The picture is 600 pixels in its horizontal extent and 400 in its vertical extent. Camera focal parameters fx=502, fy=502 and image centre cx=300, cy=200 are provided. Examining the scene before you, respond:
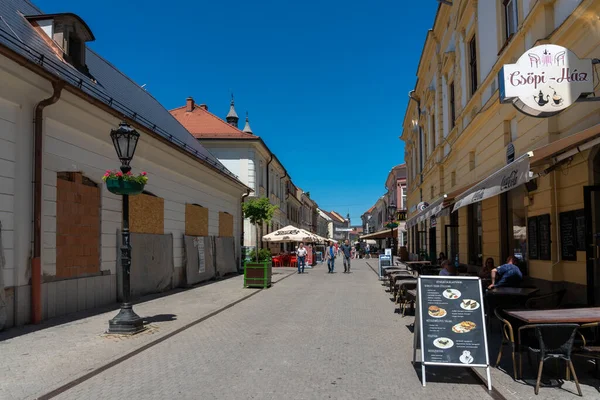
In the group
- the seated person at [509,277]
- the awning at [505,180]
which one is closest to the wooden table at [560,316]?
the awning at [505,180]

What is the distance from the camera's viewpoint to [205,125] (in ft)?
120

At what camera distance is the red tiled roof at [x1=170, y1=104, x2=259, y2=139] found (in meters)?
35.2

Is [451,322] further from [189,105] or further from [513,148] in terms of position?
[189,105]

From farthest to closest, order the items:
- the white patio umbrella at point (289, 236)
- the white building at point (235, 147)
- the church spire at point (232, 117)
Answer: the church spire at point (232, 117)
the white building at point (235, 147)
the white patio umbrella at point (289, 236)

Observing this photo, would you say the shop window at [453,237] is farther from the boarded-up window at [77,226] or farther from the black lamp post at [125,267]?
the black lamp post at [125,267]

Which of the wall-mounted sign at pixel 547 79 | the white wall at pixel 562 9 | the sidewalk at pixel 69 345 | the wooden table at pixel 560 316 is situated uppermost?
the white wall at pixel 562 9

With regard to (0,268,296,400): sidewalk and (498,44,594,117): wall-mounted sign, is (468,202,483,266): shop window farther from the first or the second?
(498,44,594,117): wall-mounted sign

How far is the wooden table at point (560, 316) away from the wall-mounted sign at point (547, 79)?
3043mm

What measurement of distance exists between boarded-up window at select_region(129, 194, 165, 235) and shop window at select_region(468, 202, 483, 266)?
10153 mm

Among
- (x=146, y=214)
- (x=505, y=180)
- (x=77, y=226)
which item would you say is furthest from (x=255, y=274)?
(x=505, y=180)

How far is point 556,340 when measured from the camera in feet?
18.2

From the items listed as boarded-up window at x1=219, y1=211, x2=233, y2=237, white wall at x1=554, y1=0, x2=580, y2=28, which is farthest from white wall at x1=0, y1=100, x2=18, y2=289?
boarded-up window at x1=219, y1=211, x2=233, y2=237

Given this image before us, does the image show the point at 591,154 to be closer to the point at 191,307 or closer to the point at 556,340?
the point at 556,340

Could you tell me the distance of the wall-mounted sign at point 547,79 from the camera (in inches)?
290
